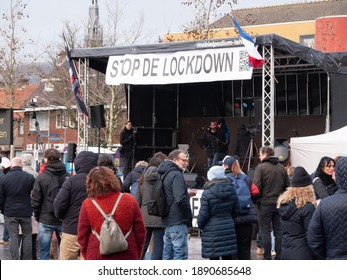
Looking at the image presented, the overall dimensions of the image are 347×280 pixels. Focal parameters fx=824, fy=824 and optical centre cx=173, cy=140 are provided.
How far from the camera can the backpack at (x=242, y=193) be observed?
1052cm

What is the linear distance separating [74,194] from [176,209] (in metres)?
1.99

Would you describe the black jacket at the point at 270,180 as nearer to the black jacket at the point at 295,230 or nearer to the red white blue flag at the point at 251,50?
the black jacket at the point at 295,230

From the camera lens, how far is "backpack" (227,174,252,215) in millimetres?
10516

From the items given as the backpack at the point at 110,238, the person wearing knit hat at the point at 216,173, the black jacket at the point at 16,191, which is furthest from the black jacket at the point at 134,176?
the backpack at the point at 110,238

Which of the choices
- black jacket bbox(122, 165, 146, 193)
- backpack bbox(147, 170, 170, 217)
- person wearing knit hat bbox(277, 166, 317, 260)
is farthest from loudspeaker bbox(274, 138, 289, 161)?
person wearing knit hat bbox(277, 166, 317, 260)

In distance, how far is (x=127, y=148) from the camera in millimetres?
22750

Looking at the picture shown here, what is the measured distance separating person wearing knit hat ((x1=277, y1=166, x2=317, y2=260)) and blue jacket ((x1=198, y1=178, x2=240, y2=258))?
1138mm

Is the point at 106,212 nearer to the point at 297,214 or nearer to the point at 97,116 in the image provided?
the point at 297,214

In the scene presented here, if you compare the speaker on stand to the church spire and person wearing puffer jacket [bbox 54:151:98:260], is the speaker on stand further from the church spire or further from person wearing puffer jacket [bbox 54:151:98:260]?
the church spire

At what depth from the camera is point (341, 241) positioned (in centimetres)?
671

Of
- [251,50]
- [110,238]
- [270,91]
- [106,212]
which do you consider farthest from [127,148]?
[110,238]
